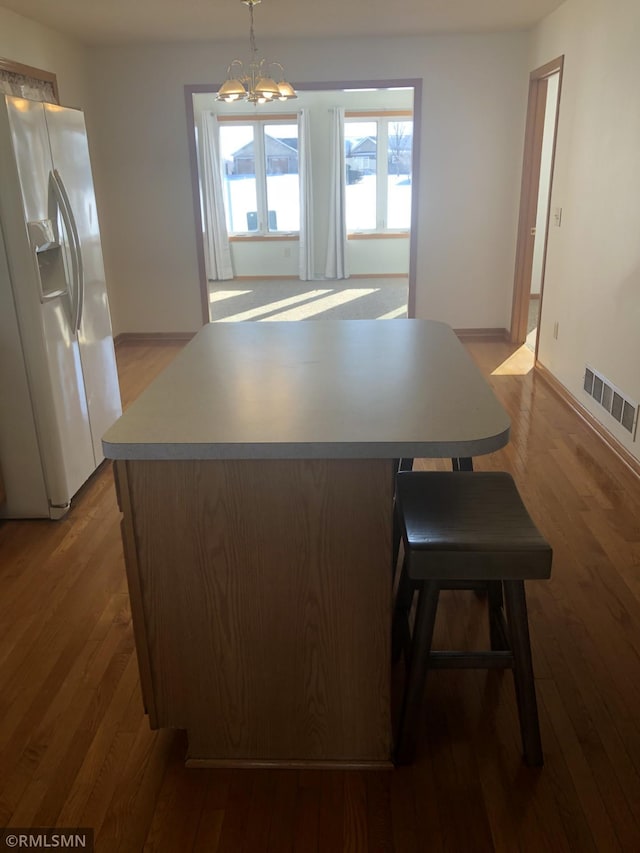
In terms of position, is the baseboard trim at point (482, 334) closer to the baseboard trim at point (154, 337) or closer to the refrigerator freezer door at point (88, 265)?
the baseboard trim at point (154, 337)

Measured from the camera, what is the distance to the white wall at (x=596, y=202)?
3438mm

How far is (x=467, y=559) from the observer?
1551 millimetres

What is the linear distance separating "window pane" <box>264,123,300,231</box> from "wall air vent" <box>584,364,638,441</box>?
21.4ft

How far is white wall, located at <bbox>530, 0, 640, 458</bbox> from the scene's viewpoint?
3438 mm

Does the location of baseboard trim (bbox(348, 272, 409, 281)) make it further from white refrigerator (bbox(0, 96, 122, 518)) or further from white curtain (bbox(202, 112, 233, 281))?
white refrigerator (bbox(0, 96, 122, 518))

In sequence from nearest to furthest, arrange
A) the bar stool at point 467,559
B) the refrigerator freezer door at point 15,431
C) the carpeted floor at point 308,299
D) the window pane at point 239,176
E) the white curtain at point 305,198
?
the bar stool at point 467,559 → the refrigerator freezer door at point 15,431 → the carpeted floor at point 308,299 → the white curtain at point 305,198 → the window pane at point 239,176

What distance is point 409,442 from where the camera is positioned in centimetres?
144

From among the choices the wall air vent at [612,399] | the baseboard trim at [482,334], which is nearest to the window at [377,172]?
the baseboard trim at [482,334]

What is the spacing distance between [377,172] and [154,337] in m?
4.83

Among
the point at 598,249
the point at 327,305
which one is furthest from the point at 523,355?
the point at 327,305

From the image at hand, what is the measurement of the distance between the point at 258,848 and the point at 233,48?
5.57 m

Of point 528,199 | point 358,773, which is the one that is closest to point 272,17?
point 528,199

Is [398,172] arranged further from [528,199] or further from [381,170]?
[528,199]

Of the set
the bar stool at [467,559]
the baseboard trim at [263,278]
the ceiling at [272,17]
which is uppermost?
the ceiling at [272,17]
